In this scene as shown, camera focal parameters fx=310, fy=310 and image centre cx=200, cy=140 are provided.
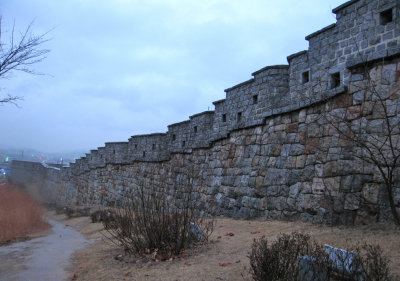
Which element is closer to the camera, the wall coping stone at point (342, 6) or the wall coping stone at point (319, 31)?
the wall coping stone at point (342, 6)

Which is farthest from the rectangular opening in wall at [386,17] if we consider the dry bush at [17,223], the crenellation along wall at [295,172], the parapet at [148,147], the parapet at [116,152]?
the parapet at [116,152]

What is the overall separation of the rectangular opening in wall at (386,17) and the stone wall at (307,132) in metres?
0.02

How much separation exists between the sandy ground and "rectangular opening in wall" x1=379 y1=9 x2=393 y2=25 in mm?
4719

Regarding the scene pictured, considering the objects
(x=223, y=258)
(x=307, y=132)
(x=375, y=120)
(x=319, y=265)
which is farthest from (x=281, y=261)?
(x=307, y=132)

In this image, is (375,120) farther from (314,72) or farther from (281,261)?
(314,72)

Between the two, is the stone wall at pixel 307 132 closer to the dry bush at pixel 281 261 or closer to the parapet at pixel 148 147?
the dry bush at pixel 281 261

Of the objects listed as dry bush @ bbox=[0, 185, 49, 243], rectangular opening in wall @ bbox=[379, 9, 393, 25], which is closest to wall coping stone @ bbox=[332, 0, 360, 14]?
rectangular opening in wall @ bbox=[379, 9, 393, 25]

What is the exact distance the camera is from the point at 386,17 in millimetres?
6766

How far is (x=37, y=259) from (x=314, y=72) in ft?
26.0

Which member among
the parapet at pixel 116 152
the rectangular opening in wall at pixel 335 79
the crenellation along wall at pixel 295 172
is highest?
the rectangular opening in wall at pixel 335 79

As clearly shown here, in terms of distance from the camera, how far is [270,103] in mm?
9023

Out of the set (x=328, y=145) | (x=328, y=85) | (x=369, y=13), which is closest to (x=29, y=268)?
(x=328, y=145)

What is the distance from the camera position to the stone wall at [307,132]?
16.3 feet

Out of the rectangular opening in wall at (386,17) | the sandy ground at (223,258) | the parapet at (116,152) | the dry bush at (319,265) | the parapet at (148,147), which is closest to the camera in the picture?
the dry bush at (319,265)
